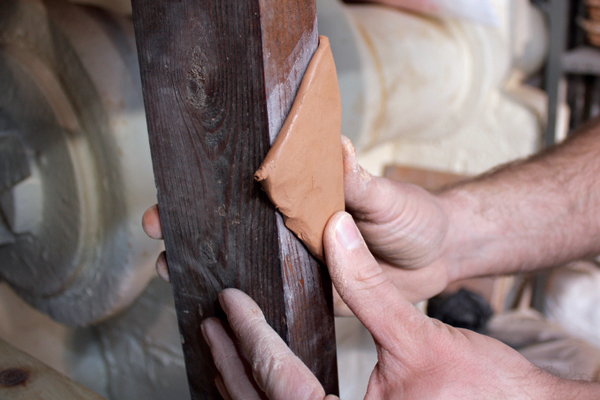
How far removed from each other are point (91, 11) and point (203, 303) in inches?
23.5

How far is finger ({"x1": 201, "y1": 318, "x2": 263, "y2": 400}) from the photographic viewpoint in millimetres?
499

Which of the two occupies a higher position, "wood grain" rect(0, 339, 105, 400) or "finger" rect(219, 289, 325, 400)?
"finger" rect(219, 289, 325, 400)

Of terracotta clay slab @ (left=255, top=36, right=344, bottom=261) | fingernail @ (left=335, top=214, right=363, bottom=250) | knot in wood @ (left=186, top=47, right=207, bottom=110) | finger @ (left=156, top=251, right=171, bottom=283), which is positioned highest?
knot in wood @ (left=186, top=47, right=207, bottom=110)

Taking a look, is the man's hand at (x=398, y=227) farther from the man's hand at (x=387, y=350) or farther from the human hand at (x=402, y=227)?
the man's hand at (x=387, y=350)

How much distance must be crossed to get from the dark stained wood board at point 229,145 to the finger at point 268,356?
15 mm

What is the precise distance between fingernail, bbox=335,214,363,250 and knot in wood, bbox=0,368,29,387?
0.44m

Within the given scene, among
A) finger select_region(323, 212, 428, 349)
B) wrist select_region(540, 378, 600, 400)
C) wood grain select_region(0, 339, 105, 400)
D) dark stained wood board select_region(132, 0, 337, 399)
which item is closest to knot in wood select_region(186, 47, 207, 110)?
dark stained wood board select_region(132, 0, 337, 399)

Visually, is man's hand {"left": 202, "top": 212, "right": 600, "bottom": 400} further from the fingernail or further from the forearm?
the forearm

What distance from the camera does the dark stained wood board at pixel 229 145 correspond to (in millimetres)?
370

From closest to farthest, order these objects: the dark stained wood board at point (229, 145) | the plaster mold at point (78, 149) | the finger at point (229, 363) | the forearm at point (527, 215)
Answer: the dark stained wood board at point (229, 145) → the finger at point (229, 363) → the plaster mold at point (78, 149) → the forearm at point (527, 215)

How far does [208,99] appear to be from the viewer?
0.40m

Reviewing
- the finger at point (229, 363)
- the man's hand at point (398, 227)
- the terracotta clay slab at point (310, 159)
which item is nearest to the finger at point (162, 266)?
the man's hand at point (398, 227)

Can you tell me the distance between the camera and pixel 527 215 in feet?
2.97

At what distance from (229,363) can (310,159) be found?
0.85ft
